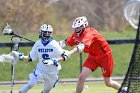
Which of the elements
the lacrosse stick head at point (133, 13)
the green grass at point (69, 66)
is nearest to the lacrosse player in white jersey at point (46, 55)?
the lacrosse stick head at point (133, 13)

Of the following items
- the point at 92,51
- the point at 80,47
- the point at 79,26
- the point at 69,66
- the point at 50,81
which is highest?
the point at 79,26

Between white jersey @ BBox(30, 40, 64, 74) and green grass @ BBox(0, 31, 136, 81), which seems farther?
green grass @ BBox(0, 31, 136, 81)

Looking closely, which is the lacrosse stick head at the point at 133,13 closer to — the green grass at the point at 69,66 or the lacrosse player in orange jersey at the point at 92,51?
the lacrosse player in orange jersey at the point at 92,51

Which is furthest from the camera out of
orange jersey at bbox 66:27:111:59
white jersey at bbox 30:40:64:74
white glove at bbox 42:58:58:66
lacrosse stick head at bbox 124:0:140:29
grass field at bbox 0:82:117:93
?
grass field at bbox 0:82:117:93

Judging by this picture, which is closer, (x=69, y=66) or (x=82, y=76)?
(x=82, y=76)

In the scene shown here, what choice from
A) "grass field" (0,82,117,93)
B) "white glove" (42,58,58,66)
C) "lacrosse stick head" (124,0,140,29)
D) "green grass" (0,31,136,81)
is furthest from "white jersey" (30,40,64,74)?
"green grass" (0,31,136,81)

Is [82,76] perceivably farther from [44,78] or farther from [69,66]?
[69,66]

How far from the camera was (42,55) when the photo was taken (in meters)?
13.8

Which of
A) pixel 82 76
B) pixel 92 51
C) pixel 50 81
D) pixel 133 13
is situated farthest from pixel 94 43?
pixel 133 13

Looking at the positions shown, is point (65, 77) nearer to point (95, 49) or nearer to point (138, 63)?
point (95, 49)

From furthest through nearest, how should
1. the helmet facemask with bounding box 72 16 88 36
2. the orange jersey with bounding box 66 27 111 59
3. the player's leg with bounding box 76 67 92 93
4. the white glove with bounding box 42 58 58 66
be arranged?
the player's leg with bounding box 76 67 92 93
the orange jersey with bounding box 66 27 111 59
the helmet facemask with bounding box 72 16 88 36
the white glove with bounding box 42 58 58 66

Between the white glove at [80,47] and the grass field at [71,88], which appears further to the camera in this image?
the grass field at [71,88]

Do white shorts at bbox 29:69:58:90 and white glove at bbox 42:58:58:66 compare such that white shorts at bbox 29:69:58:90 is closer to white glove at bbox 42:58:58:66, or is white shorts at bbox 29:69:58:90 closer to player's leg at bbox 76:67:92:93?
player's leg at bbox 76:67:92:93

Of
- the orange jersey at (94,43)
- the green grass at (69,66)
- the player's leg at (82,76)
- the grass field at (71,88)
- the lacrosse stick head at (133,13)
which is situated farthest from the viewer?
the green grass at (69,66)
